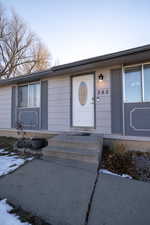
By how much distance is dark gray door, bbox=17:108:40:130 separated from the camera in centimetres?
610

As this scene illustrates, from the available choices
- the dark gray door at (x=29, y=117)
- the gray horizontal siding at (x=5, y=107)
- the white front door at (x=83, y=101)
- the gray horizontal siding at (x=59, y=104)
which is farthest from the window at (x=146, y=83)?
the gray horizontal siding at (x=5, y=107)

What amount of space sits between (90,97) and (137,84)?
162 cm

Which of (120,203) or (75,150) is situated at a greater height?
(75,150)

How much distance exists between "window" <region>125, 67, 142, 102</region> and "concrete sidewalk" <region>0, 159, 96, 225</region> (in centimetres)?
249

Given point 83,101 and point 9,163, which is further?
point 83,101

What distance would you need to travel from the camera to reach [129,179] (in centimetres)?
265

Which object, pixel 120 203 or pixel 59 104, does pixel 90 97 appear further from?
pixel 120 203

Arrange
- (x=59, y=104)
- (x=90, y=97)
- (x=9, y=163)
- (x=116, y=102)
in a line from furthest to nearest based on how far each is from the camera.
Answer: (x=59, y=104) < (x=90, y=97) < (x=116, y=102) < (x=9, y=163)

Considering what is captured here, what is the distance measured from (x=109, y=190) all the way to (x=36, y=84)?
5233mm

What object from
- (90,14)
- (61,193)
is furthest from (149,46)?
(90,14)

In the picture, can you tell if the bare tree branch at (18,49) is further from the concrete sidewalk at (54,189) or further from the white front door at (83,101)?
the concrete sidewalk at (54,189)

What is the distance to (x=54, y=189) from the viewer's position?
2402 mm

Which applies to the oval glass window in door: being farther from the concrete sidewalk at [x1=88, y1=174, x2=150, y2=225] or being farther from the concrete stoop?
the concrete sidewalk at [x1=88, y1=174, x2=150, y2=225]

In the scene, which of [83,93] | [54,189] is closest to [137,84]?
[83,93]
